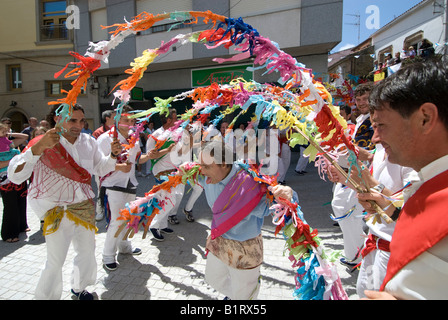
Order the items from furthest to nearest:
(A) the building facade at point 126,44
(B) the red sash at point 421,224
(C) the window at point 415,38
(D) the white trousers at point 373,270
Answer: (C) the window at point 415,38
(A) the building facade at point 126,44
(D) the white trousers at point 373,270
(B) the red sash at point 421,224

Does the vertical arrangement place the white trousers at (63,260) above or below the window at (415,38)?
below

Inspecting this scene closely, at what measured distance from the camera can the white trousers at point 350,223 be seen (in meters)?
3.35

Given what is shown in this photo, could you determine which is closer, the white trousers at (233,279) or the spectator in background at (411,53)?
the white trousers at (233,279)

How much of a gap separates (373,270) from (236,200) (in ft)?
3.66

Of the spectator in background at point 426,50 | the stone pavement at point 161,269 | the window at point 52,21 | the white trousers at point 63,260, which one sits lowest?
the stone pavement at point 161,269

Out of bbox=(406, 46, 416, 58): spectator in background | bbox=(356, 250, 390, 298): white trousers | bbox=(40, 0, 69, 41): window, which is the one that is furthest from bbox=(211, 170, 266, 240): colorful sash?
bbox=(40, 0, 69, 41): window

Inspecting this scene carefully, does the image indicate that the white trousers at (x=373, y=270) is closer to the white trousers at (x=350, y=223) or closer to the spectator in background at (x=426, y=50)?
the white trousers at (x=350, y=223)

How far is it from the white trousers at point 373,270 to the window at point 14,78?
19409 mm

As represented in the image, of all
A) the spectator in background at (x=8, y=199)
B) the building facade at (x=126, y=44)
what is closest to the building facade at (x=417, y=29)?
the building facade at (x=126, y=44)

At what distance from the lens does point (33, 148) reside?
2256 millimetres

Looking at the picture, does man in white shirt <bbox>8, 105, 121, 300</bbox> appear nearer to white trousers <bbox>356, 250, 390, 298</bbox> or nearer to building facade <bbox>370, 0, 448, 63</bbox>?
white trousers <bbox>356, 250, 390, 298</bbox>

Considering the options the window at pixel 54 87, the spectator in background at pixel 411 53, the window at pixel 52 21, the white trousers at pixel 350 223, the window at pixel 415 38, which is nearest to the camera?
the white trousers at pixel 350 223

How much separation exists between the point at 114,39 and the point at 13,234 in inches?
168
